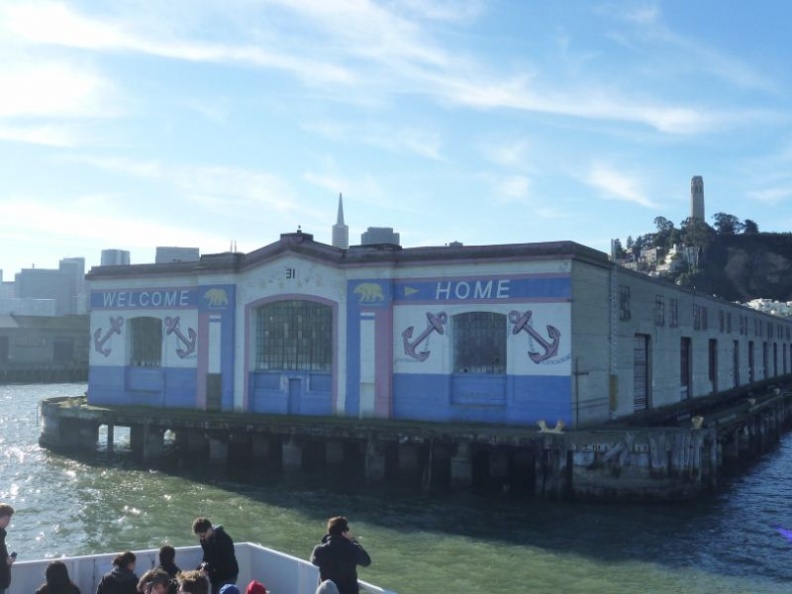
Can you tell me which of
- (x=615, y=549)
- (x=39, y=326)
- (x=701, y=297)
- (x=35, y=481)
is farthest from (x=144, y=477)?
(x=39, y=326)

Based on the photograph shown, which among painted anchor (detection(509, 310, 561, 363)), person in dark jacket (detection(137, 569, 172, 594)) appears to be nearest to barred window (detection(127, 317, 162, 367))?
painted anchor (detection(509, 310, 561, 363))

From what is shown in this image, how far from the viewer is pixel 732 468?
115ft

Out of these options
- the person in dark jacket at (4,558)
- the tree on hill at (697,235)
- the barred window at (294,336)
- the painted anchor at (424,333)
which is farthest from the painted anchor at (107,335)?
the tree on hill at (697,235)

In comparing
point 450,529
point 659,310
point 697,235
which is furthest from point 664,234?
point 450,529

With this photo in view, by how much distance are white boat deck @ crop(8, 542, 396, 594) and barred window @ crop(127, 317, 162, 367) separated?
89.2 feet

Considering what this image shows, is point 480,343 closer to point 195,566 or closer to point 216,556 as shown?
point 195,566

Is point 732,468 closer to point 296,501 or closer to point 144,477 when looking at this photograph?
point 296,501

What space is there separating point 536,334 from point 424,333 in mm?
4376

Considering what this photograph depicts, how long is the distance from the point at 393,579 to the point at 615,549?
19.5 feet

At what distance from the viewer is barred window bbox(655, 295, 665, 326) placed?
37.0 m

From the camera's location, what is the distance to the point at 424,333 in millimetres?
30531

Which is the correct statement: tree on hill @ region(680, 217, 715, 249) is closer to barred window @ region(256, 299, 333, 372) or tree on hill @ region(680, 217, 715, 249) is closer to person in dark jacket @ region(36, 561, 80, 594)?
barred window @ region(256, 299, 333, 372)

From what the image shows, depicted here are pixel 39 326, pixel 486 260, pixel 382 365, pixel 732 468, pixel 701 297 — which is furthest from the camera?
pixel 39 326

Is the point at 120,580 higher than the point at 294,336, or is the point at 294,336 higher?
the point at 294,336
